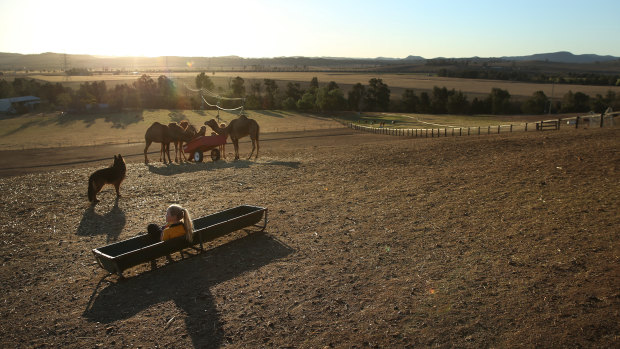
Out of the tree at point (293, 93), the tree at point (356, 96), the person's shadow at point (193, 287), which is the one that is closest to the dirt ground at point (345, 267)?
the person's shadow at point (193, 287)

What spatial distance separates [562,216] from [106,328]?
9.85 metres

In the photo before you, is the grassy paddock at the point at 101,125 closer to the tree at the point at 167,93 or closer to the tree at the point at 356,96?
the tree at the point at 167,93

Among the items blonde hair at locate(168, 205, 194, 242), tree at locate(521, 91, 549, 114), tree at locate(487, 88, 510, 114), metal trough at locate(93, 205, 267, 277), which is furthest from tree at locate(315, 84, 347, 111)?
blonde hair at locate(168, 205, 194, 242)

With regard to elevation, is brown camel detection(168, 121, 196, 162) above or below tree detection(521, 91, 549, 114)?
below

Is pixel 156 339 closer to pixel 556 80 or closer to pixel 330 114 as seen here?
pixel 330 114

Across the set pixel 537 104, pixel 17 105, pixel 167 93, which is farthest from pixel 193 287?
pixel 537 104

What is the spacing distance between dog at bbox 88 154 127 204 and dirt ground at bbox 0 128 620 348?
478mm

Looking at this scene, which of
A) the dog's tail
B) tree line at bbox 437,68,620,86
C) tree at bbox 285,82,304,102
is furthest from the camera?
tree line at bbox 437,68,620,86

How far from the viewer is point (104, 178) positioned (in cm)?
1405

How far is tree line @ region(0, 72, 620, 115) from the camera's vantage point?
7988 cm

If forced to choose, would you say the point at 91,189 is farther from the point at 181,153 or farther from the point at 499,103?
the point at 499,103

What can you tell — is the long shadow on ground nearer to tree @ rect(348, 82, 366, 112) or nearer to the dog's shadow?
the dog's shadow

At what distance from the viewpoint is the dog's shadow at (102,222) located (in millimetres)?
A: 11007

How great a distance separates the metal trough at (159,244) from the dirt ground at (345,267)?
0.40 m
